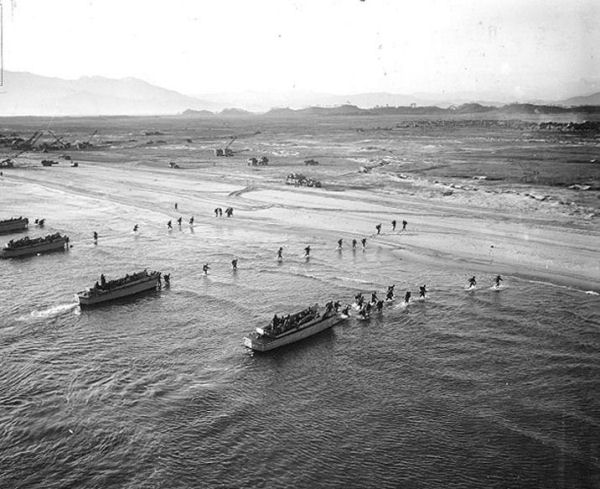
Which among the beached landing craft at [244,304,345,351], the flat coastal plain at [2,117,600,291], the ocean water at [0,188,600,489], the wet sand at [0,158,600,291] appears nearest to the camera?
the ocean water at [0,188,600,489]

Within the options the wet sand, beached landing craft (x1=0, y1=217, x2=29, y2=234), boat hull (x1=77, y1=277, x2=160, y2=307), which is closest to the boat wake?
boat hull (x1=77, y1=277, x2=160, y2=307)

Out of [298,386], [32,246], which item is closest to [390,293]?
[298,386]

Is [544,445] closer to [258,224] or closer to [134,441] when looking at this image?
[134,441]

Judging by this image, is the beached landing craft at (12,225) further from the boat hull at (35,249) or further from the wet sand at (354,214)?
the boat hull at (35,249)

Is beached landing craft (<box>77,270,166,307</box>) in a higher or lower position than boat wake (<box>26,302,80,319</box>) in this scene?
higher

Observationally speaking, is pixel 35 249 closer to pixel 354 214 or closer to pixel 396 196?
pixel 354 214

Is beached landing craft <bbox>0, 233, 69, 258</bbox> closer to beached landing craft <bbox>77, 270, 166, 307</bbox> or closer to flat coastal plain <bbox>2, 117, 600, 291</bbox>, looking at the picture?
flat coastal plain <bbox>2, 117, 600, 291</bbox>

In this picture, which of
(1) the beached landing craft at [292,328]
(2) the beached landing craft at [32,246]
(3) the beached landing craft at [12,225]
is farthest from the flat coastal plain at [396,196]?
(1) the beached landing craft at [292,328]
